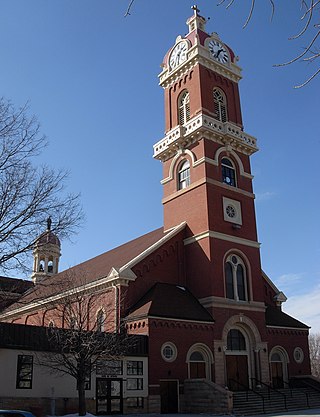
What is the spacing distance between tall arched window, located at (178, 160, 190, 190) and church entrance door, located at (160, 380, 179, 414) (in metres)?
14.0

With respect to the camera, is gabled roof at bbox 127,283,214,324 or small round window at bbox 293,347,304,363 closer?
gabled roof at bbox 127,283,214,324

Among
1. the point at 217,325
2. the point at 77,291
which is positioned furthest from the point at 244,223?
the point at 77,291

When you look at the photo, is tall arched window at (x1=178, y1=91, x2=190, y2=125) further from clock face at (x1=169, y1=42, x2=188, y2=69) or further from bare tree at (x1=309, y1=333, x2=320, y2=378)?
bare tree at (x1=309, y1=333, x2=320, y2=378)

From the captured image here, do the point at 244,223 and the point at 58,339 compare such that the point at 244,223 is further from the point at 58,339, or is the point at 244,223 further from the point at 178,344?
the point at 58,339

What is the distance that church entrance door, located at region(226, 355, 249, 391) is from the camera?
2873 cm

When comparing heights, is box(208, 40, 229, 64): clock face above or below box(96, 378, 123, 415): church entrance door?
above

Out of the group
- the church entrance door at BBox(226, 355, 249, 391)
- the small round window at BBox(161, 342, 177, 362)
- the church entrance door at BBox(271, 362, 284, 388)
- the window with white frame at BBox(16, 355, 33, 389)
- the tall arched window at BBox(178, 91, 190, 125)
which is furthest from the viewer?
the tall arched window at BBox(178, 91, 190, 125)

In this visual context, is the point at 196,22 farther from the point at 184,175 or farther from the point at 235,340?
the point at 235,340

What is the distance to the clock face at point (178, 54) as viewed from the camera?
38281 mm

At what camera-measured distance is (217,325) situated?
29062mm

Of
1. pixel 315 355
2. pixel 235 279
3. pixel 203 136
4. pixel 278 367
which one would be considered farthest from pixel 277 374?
pixel 315 355

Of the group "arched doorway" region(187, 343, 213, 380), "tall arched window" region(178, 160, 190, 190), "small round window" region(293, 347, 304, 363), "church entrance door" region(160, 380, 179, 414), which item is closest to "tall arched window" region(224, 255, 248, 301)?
"arched doorway" region(187, 343, 213, 380)

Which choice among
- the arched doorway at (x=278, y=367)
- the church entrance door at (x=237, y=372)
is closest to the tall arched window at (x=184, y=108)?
the church entrance door at (x=237, y=372)

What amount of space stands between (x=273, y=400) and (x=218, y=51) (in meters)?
26.4
